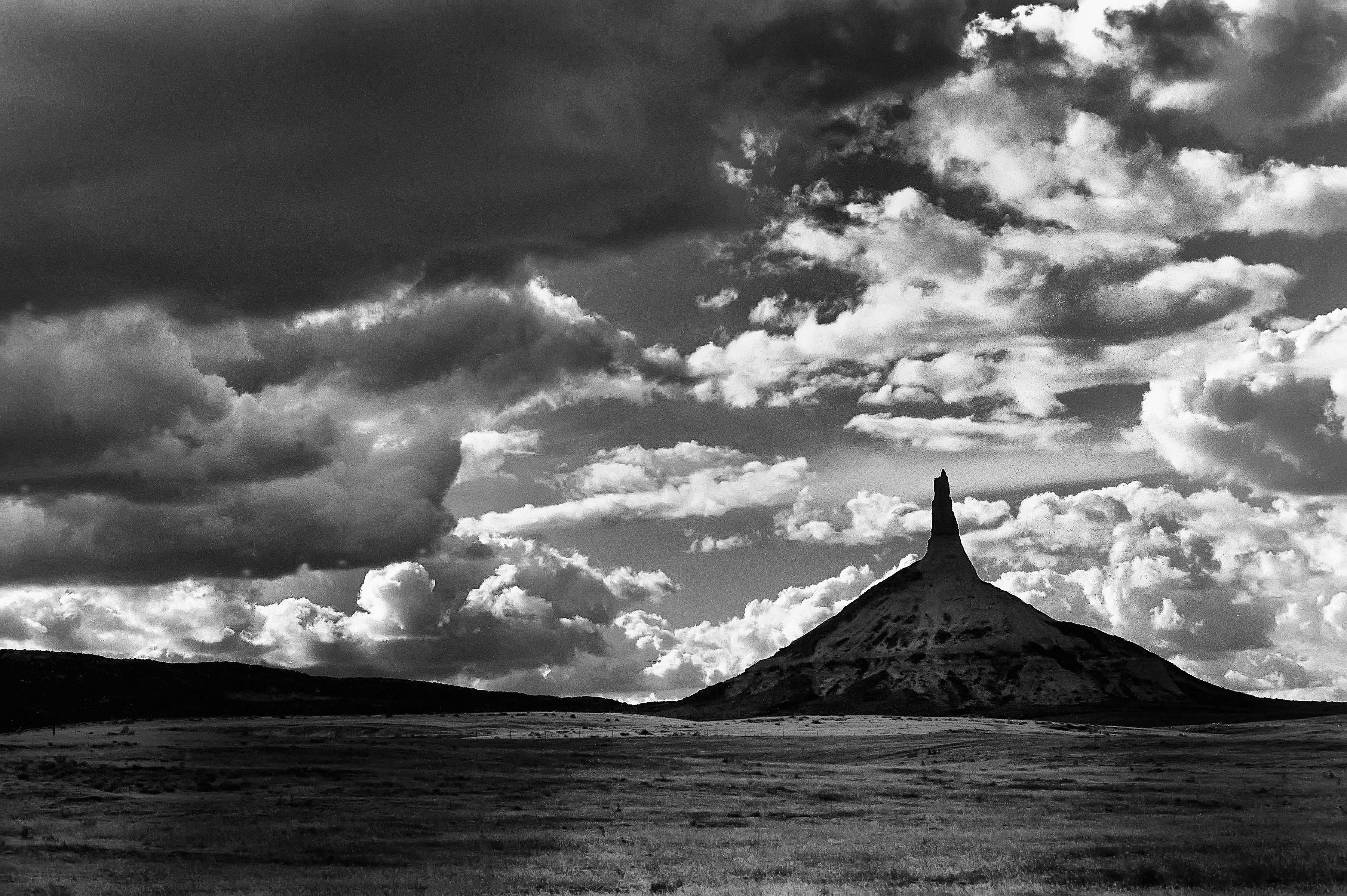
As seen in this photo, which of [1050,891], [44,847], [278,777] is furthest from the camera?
[278,777]

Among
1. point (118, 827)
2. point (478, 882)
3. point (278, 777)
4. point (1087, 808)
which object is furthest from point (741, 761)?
point (478, 882)

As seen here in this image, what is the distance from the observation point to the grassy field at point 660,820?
129ft

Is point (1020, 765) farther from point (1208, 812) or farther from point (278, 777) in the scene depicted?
point (278, 777)

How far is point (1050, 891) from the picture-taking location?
3638 cm

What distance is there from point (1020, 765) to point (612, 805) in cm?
4652

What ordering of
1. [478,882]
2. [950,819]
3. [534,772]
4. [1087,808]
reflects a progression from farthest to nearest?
[534,772] < [1087,808] < [950,819] < [478,882]

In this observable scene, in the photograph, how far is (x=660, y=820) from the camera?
58438mm

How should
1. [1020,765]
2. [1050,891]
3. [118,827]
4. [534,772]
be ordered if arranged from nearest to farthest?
1. [1050,891]
2. [118,827]
3. [534,772]
4. [1020,765]

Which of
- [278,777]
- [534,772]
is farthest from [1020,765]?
[278,777]

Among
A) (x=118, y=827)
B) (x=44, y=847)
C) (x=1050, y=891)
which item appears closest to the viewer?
(x=1050, y=891)

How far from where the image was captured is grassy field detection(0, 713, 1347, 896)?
1554 inches

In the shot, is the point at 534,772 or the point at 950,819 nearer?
the point at 950,819

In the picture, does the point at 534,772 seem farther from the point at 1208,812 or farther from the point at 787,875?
the point at 787,875

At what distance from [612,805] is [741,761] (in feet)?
146
